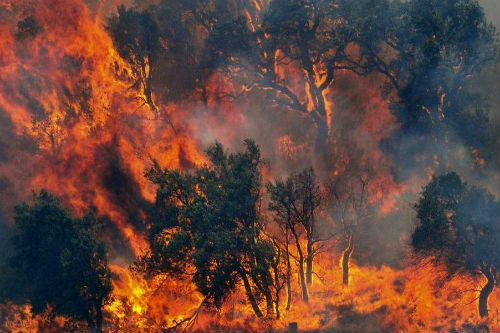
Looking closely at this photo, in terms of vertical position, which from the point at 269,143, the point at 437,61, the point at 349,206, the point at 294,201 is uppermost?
the point at 269,143

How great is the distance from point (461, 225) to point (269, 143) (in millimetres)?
24634

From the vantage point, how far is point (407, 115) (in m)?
45.2

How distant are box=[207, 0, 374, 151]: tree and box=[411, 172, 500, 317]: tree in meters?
17.9

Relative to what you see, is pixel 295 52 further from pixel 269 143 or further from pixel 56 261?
pixel 56 261

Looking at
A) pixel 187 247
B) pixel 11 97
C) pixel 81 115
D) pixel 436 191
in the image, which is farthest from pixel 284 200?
pixel 11 97

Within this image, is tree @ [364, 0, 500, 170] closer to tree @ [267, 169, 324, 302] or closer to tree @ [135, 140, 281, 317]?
tree @ [267, 169, 324, 302]

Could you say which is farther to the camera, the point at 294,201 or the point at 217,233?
the point at 294,201

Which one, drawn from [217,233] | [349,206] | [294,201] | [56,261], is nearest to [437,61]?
[349,206]

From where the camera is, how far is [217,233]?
3206 centimetres

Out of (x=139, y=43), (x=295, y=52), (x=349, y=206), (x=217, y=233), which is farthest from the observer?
(x=139, y=43)

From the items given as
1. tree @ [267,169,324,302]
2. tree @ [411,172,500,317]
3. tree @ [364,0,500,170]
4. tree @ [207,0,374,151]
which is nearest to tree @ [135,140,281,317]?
tree @ [267,169,324,302]

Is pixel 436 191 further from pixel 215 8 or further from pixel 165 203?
pixel 215 8

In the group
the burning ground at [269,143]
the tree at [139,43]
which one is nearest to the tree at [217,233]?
the burning ground at [269,143]

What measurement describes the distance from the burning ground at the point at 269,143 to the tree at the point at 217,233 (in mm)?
283
